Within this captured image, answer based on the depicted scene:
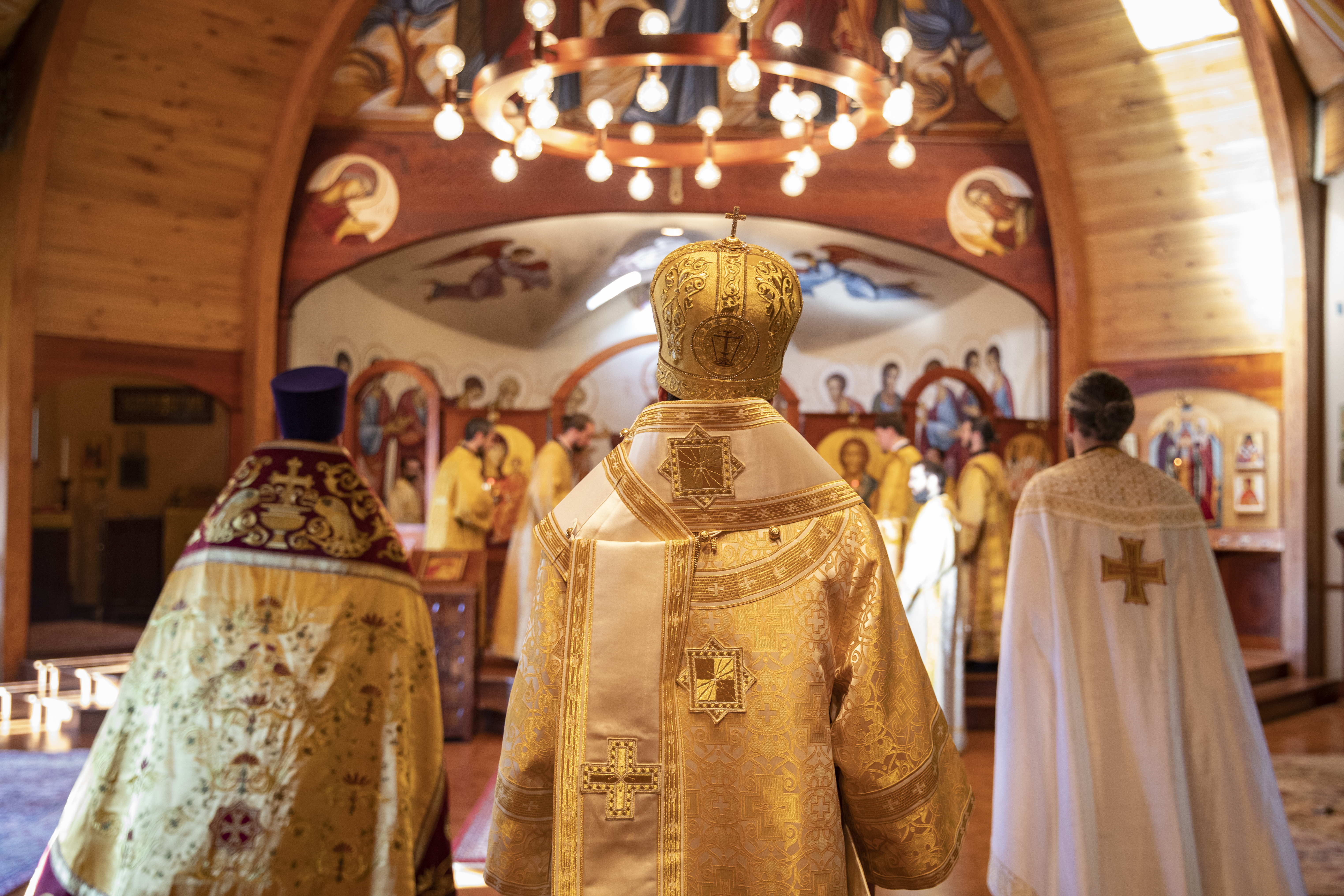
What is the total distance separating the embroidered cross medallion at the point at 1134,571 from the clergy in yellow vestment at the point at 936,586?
8.74 ft

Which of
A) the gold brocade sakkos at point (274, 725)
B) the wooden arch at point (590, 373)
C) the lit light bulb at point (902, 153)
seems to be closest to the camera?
the gold brocade sakkos at point (274, 725)

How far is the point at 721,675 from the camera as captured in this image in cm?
184

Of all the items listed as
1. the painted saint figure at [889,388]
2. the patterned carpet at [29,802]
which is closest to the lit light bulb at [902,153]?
the patterned carpet at [29,802]

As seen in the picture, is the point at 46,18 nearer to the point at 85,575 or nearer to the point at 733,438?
the point at 85,575

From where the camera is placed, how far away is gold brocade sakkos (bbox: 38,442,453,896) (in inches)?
93.1

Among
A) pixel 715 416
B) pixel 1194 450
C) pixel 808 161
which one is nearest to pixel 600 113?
pixel 808 161

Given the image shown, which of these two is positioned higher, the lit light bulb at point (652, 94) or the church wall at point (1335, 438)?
the lit light bulb at point (652, 94)

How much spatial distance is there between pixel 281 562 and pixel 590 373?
11.0 m

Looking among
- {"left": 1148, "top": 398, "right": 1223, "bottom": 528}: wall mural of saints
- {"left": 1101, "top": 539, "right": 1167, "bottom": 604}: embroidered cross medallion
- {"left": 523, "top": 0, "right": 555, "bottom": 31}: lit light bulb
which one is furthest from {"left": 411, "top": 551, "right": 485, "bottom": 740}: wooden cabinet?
{"left": 1148, "top": 398, "right": 1223, "bottom": 528}: wall mural of saints

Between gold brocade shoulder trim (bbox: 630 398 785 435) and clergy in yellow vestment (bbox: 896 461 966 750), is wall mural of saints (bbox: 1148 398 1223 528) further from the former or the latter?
gold brocade shoulder trim (bbox: 630 398 785 435)

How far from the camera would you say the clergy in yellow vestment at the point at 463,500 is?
782 centimetres

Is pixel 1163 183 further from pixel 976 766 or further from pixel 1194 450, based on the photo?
pixel 976 766

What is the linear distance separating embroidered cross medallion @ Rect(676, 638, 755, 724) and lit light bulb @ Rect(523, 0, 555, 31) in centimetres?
405

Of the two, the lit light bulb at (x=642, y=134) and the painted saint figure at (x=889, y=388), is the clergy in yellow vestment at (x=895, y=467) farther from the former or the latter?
the painted saint figure at (x=889, y=388)
